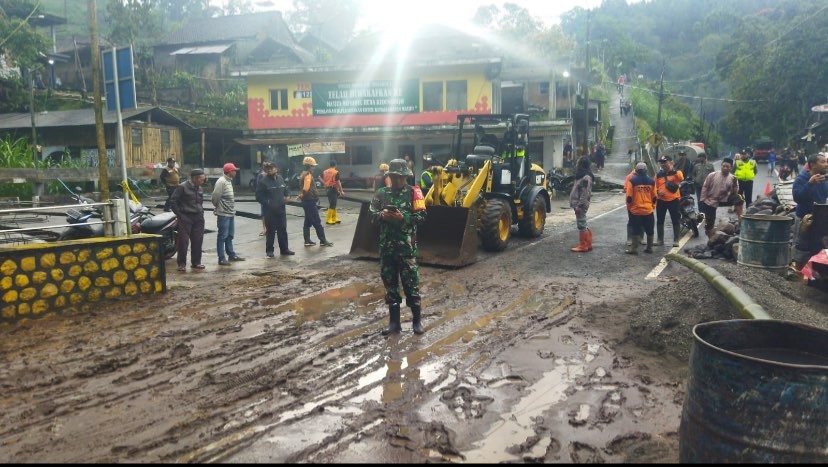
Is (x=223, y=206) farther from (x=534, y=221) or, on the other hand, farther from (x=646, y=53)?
(x=646, y=53)

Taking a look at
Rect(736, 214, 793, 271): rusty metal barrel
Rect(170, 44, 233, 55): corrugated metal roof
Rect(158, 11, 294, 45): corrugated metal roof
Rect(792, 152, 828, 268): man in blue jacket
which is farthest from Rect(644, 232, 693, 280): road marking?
Rect(158, 11, 294, 45): corrugated metal roof

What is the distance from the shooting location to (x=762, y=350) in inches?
120

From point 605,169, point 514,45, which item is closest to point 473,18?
point 514,45

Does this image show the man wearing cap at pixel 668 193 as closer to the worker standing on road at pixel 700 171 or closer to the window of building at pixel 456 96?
the worker standing on road at pixel 700 171

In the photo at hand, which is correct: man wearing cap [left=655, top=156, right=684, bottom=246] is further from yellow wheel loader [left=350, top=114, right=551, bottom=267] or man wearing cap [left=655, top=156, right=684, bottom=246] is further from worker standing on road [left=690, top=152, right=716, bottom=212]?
worker standing on road [left=690, top=152, right=716, bottom=212]

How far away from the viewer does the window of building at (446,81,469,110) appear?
26234 mm

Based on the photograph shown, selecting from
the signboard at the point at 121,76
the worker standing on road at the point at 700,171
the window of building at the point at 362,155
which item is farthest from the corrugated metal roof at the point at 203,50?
the signboard at the point at 121,76

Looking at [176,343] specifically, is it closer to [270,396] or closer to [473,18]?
[270,396]

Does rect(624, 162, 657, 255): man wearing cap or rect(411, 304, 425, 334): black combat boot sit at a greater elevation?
rect(624, 162, 657, 255): man wearing cap

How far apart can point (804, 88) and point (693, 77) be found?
31615 millimetres

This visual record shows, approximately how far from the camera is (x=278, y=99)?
93.8ft

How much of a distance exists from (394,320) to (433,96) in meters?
22.3

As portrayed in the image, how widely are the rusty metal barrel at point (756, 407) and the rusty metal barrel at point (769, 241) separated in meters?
5.03

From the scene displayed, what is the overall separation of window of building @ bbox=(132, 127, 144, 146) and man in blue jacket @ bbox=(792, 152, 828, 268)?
2389 cm
